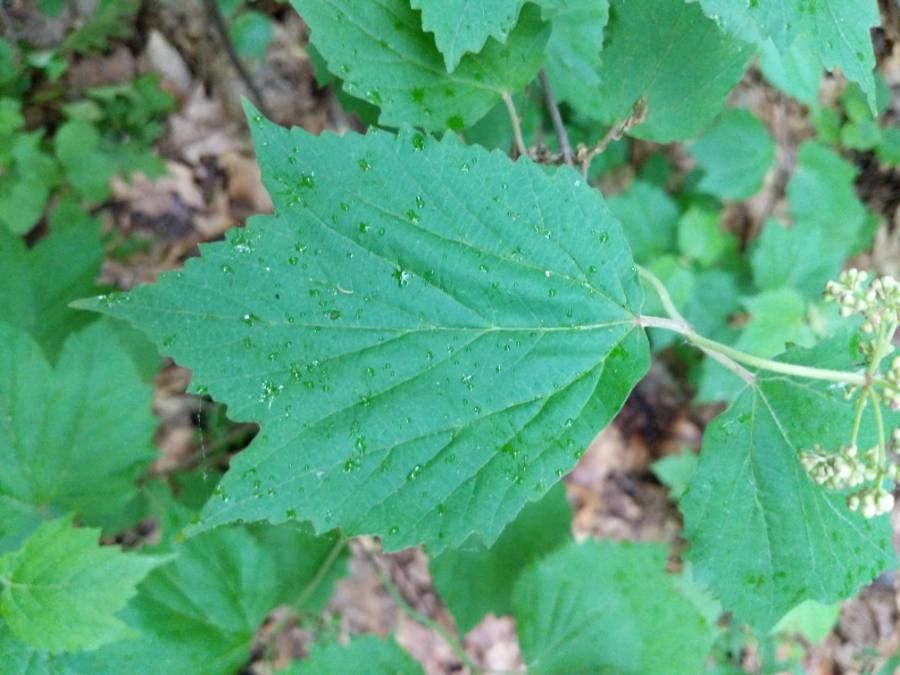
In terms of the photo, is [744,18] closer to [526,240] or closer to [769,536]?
[526,240]

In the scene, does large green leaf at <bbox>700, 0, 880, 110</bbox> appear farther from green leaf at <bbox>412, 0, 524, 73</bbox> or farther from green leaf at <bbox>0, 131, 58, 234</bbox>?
green leaf at <bbox>0, 131, 58, 234</bbox>

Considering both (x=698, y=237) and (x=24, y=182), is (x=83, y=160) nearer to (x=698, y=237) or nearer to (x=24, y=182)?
(x=24, y=182)

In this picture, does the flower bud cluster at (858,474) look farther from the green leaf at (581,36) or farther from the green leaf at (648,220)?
the green leaf at (648,220)

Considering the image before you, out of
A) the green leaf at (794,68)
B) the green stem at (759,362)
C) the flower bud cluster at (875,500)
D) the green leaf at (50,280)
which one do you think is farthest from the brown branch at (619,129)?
the green leaf at (50,280)

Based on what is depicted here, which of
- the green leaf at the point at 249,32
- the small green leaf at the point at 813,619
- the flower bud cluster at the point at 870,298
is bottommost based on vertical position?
the small green leaf at the point at 813,619

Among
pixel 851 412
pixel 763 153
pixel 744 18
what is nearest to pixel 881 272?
pixel 763 153

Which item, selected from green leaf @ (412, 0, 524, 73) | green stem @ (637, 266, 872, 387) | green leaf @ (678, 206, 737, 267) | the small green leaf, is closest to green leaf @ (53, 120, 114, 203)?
green leaf @ (412, 0, 524, 73)
